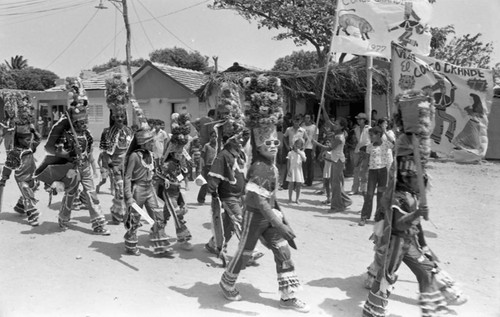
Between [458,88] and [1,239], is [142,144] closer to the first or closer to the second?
[1,239]

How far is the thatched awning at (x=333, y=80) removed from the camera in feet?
43.7

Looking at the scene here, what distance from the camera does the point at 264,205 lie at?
4.56m

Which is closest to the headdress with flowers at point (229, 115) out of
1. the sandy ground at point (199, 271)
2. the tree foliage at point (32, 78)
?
the sandy ground at point (199, 271)

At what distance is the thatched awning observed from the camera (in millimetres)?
13305

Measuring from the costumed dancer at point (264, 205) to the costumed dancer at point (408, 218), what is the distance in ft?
2.67

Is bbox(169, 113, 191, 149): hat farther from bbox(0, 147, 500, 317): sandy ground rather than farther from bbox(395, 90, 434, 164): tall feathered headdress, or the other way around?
bbox(395, 90, 434, 164): tall feathered headdress

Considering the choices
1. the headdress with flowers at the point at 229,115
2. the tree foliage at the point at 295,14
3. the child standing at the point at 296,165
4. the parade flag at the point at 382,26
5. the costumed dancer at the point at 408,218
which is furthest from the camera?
the tree foliage at the point at 295,14

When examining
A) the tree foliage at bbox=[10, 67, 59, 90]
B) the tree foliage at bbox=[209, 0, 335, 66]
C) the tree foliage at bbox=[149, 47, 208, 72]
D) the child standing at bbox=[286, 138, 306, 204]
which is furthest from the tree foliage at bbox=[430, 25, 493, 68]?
the tree foliage at bbox=[10, 67, 59, 90]

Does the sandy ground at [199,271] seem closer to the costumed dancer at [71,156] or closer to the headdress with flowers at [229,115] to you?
the costumed dancer at [71,156]

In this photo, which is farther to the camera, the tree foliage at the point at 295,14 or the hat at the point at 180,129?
the tree foliage at the point at 295,14

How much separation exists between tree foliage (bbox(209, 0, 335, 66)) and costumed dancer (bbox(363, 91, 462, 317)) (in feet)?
55.8

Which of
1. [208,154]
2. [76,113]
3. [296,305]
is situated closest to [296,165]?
[208,154]

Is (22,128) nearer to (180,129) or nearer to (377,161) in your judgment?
(180,129)

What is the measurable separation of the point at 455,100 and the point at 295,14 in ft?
54.4
